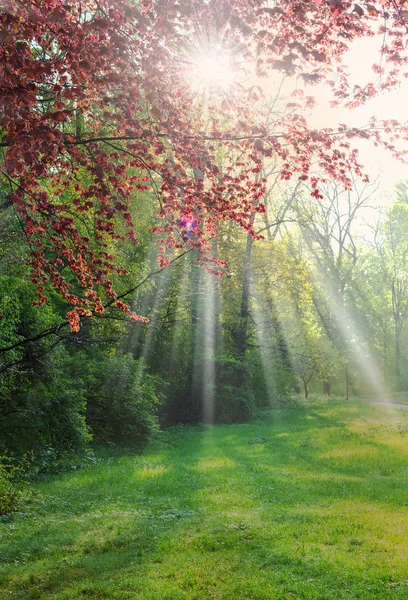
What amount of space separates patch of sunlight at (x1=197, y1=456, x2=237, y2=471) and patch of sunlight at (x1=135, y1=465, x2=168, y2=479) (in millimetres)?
1088

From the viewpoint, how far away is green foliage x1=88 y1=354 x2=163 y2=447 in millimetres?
17781

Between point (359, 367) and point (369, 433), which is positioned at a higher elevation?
point (359, 367)

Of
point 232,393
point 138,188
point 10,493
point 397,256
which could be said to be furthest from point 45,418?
point 397,256

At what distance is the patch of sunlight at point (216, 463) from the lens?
1523 centimetres

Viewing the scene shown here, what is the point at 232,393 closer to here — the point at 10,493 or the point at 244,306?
the point at 244,306

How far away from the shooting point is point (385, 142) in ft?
21.6

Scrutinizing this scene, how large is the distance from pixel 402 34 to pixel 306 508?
315 inches

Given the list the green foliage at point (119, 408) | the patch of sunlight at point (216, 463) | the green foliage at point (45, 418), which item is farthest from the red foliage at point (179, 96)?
the green foliage at point (119, 408)

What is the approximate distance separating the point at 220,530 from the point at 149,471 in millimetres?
6110

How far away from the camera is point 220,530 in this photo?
879cm

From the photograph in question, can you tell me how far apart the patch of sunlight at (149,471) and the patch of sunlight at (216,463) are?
3.57ft

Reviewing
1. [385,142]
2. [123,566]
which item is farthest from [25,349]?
[385,142]

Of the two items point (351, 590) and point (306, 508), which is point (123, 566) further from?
point (306, 508)

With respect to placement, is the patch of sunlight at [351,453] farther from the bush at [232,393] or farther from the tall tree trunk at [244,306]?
the tall tree trunk at [244,306]
